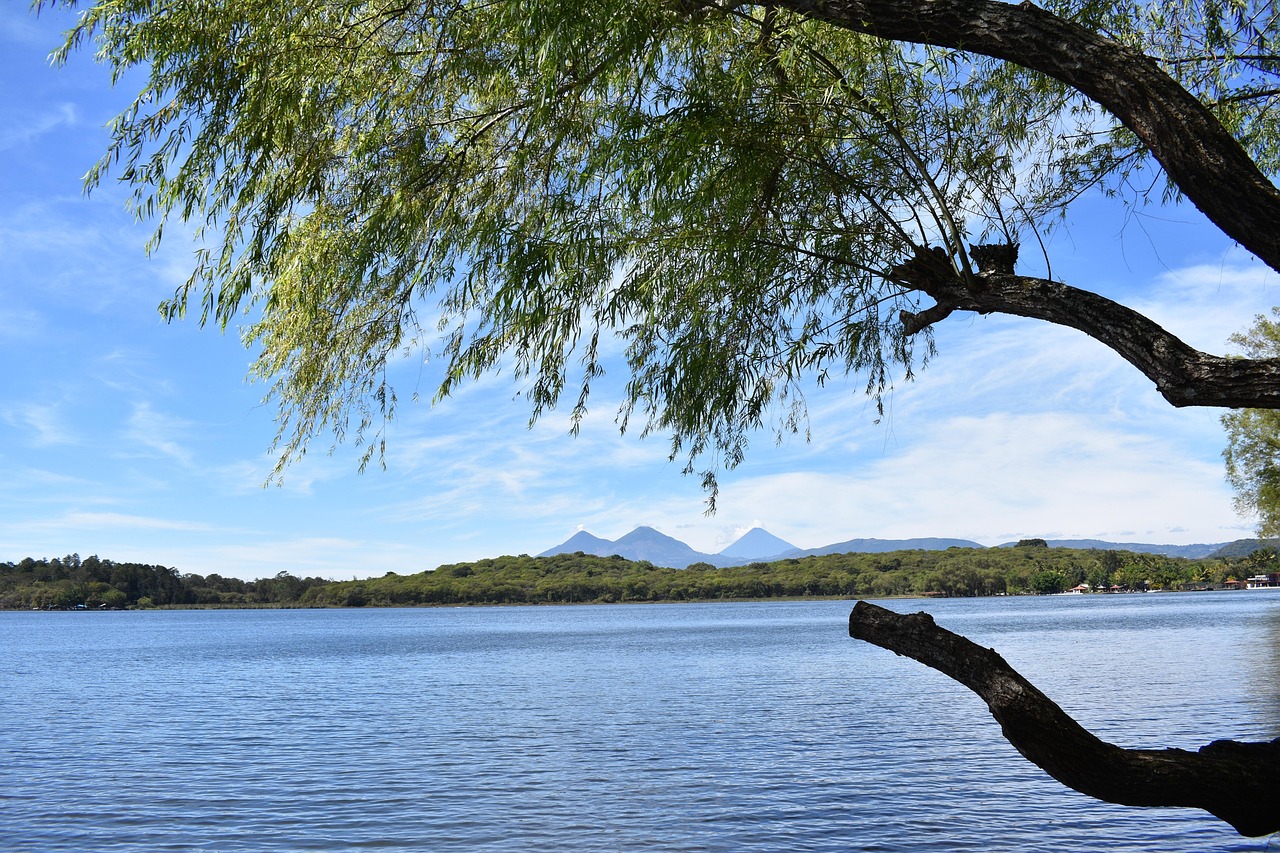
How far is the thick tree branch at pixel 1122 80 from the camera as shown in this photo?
4164mm

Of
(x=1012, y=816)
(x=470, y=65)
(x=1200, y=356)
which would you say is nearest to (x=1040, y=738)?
(x=1200, y=356)

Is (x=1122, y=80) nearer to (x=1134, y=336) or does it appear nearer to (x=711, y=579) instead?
(x=1134, y=336)

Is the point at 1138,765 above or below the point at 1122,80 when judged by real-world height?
below

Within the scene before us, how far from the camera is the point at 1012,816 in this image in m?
12.0

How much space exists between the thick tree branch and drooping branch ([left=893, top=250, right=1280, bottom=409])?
0.46m

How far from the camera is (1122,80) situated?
4.36m

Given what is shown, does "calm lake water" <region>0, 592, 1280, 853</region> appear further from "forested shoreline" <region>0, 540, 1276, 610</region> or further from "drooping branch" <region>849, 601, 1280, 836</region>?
"forested shoreline" <region>0, 540, 1276, 610</region>

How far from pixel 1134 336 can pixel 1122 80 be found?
111 cm

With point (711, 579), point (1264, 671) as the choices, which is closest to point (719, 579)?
point (711, 579)

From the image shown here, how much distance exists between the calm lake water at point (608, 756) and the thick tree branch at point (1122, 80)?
332 inches

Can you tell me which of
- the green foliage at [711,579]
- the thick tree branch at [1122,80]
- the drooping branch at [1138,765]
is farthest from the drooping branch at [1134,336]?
the green foliage at [711,579]

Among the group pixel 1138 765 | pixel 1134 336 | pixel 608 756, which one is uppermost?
pixel 1134 336

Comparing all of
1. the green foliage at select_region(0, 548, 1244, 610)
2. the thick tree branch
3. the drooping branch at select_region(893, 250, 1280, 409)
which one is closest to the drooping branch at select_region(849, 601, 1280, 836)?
the drooping branch at select_region(893, 250, 1280, 409)

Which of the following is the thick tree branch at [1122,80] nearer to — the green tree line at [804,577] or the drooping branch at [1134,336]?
the drooping branch at [1134,336]
